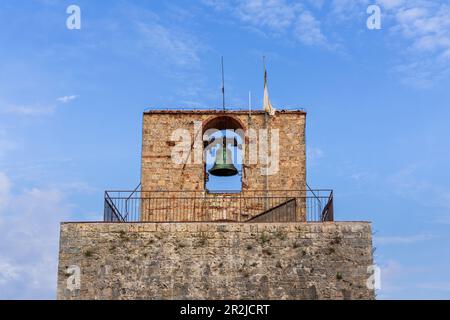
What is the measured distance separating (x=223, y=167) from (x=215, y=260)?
11.3 feet

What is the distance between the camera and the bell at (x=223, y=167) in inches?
928

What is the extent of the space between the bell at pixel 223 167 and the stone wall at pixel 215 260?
8.60 feet

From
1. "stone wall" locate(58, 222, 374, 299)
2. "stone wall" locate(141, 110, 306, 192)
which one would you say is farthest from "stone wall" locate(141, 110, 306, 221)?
"stone wall" locate(58, 222, 374, 299)

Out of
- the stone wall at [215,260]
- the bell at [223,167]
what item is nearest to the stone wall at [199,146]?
the bell at [223,167]

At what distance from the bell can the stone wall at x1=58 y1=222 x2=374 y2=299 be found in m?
2.62

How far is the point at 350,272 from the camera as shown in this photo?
20938mm

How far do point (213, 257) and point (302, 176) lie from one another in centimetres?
479

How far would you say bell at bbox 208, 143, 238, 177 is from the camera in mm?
23562

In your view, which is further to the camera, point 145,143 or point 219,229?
point 145,143

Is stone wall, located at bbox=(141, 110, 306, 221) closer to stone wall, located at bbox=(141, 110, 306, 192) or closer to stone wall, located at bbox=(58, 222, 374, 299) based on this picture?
stone wall, located at bbox=(141, 110, 306, 192)

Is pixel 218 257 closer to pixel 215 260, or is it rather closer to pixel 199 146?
pixel 215 260

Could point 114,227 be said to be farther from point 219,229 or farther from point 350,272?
point 350,272
